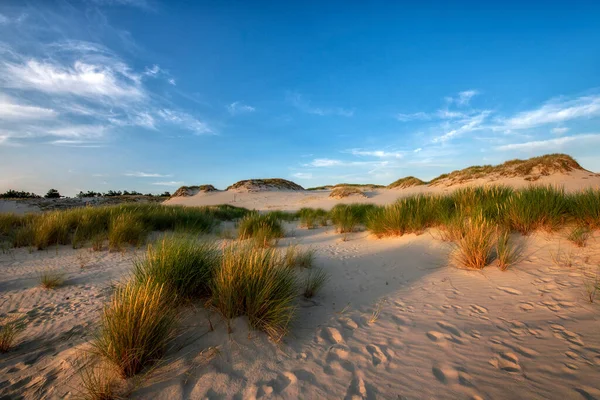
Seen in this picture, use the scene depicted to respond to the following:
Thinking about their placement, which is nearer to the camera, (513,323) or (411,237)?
(513,323)

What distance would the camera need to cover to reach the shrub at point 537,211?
4.98 m

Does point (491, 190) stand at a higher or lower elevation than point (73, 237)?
higher

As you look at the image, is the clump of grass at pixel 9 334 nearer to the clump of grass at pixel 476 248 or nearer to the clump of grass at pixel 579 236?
the clump of grass at pixel 476 248

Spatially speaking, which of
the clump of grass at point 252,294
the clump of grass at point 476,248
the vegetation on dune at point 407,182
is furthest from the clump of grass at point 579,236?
the vegetation on dune at point 407,182

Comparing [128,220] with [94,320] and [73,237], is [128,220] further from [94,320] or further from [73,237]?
[94,320]

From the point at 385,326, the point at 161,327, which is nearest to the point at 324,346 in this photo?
the point at 385,326

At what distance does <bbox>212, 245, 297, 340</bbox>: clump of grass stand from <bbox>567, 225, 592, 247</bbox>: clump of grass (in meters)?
4.82

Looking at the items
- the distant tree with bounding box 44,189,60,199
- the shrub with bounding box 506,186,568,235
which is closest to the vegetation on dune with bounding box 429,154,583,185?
the shrub with bounding box 506,186,568,235

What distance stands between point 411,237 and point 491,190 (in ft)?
8.19

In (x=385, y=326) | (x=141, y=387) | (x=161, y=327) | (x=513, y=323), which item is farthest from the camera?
(x=385, y=326)

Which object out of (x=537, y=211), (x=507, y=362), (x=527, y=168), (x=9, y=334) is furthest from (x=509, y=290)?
A: (x=527, y=168)

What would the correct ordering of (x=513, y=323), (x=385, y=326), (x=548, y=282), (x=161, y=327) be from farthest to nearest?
(x=548, y=282)
(x=385, y=326)
(x=513, y=323)
(x=161, y=327)

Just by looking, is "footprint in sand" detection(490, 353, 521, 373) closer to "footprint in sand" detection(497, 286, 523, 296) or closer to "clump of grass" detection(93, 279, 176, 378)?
"footprint in sand" detection(497, 286, 523, 296)

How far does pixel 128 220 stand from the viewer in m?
6.83
